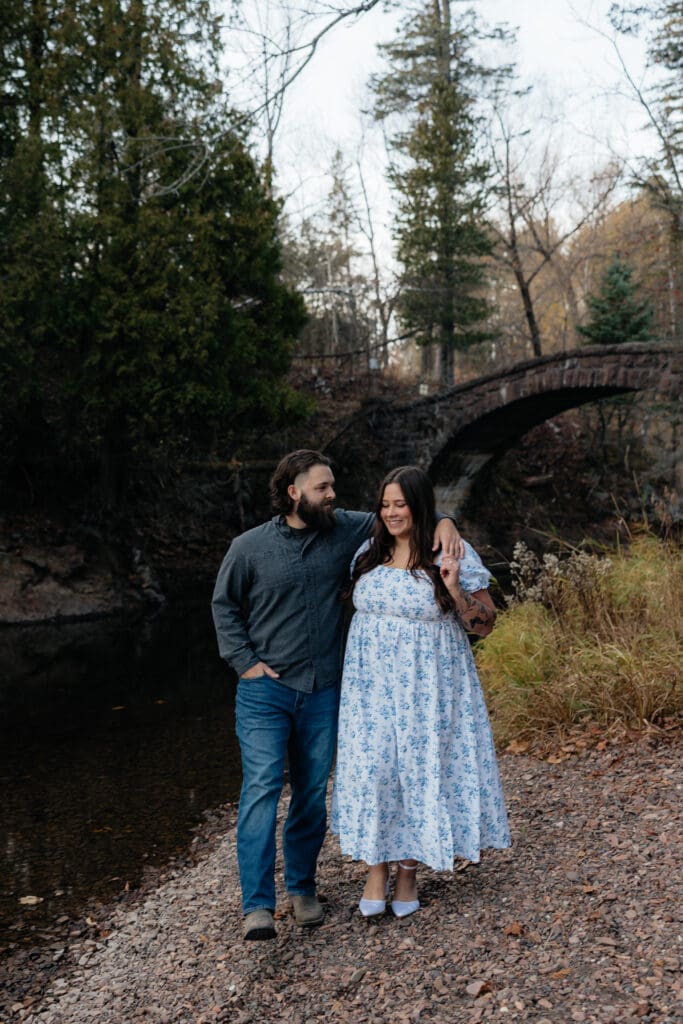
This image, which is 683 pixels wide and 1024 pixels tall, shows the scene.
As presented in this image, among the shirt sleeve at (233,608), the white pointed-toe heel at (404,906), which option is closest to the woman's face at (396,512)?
the shirt sleeve at (233,608)

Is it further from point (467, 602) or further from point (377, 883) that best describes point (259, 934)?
point (467, 602)

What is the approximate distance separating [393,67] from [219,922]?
22630 millimetres

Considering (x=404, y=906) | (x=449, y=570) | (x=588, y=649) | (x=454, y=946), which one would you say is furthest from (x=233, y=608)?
(x=588, y=649)

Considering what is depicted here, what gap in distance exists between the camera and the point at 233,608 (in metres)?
3.49

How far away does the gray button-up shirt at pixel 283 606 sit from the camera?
3.45 meters

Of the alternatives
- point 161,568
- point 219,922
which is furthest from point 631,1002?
point 161,568

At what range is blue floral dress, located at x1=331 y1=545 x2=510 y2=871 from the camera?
3.32m

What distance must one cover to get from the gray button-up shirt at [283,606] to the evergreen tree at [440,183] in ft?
63.7

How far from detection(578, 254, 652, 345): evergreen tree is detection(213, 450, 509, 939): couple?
1833 cm

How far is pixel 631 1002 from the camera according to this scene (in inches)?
104

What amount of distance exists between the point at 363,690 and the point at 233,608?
1.91ft

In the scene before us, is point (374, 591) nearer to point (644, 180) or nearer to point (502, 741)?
point (502, 741)

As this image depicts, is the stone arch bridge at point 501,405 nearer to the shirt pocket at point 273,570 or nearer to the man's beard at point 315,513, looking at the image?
the man's beard at point 315,513

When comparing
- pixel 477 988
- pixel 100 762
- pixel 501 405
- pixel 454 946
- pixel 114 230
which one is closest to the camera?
pixel 477 988
